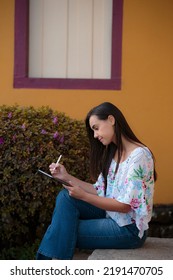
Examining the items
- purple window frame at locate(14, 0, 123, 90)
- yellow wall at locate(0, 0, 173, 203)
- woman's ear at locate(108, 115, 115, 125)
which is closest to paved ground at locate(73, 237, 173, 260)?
woman's ear at locate(108, 115, 115, 125)

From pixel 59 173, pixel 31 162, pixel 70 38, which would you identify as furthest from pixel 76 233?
pixel 70 38

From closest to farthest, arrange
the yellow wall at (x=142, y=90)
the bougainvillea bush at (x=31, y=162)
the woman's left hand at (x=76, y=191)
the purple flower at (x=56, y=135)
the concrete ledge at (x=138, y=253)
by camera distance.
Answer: the woman's left hand at (x=76, y=191), the concrete ledge at (x=138, y=253), the bougainvillea bush at (x=31, y=162), the purple flower at (x=56, y=135), the yellow wall at (x=142, y=90)

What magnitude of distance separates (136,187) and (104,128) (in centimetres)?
45

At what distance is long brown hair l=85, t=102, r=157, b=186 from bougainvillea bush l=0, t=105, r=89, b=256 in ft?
2.35

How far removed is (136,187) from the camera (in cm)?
362

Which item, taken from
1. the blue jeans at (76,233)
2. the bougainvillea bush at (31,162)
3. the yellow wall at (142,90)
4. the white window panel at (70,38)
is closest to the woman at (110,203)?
the blue jeans at (76,233)

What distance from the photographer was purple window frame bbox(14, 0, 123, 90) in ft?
19.1

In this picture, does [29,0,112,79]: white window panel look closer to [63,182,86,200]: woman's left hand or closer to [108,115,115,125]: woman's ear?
[108,115,115,125]: woman's ear

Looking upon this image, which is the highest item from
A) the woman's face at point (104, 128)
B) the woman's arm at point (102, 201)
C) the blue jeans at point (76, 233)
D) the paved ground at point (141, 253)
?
the woman's face at point (104, 128)

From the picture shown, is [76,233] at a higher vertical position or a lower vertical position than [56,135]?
lower

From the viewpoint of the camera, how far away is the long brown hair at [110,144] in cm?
381

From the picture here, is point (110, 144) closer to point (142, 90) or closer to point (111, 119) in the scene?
point (111, 119)

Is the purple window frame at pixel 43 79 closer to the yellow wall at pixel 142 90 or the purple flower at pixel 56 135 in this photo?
the yellow wall at pixel 142 90

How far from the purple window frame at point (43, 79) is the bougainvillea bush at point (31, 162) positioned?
2.89 ft
